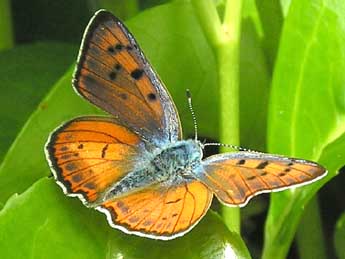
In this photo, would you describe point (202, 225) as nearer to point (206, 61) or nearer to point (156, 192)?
point (156, 192)

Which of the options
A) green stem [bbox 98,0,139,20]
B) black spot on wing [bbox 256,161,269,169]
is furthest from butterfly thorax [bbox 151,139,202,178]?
green stem [bbox 98,0,139,20]

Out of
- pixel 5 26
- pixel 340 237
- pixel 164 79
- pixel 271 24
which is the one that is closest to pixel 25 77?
pixel 5 26

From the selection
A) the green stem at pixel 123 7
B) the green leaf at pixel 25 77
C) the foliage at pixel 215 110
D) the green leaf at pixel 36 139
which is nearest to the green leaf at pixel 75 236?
the foliage at pixel 215 110

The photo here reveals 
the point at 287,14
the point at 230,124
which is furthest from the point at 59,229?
the point at 287,14

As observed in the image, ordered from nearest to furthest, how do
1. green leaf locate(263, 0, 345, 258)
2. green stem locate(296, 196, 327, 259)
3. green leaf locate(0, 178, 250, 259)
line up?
green leaf locate(0, 178, 250, 259)
green leaf locate(263, 0, 345, 258)
green stem locate(296, 196, 327, 259)

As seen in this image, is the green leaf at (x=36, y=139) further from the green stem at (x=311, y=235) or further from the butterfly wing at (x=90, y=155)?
the green stem at (x=311, y=235)

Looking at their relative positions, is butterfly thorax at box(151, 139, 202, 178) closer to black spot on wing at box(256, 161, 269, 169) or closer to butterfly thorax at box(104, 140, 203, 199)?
butterfly thorax at box(104, 140, 203, 199)

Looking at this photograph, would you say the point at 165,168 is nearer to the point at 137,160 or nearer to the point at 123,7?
the point at 137,160
